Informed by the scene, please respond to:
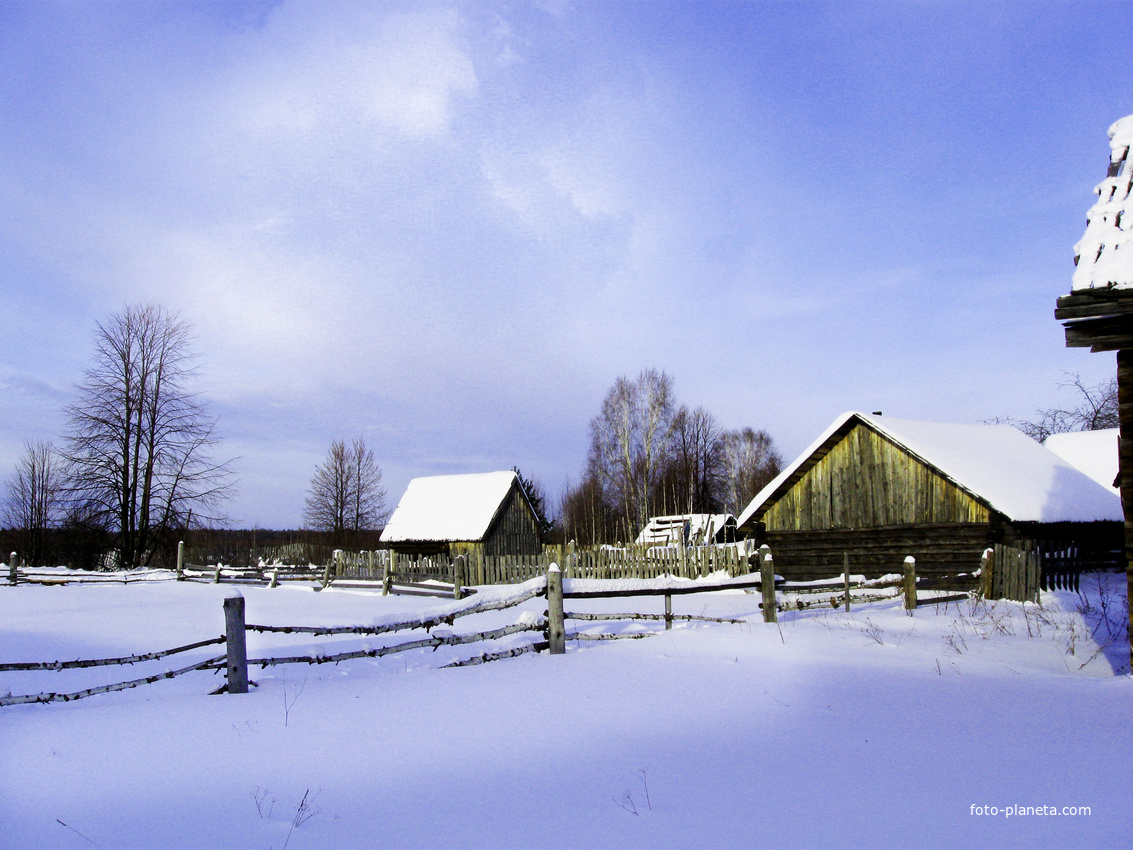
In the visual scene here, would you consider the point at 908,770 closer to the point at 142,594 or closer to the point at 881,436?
the point at 881,436

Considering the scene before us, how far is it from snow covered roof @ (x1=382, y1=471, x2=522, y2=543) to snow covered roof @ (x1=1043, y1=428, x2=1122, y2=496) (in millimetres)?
23049

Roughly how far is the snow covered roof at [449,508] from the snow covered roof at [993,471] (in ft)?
43.6

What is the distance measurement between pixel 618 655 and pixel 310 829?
477cm

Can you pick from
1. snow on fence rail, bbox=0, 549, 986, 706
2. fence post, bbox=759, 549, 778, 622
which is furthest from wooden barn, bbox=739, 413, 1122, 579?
fence post, bbox=759, 549, 778, 622

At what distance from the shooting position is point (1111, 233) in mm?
7953

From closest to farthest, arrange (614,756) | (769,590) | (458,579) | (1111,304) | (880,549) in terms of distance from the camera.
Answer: (614,756) → (1111,304) → (769,590) → (880,549) → (458,579)

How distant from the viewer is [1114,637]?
10320 millimetres

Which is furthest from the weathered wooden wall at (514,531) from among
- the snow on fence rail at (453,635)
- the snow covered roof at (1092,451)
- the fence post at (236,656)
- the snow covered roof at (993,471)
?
the fence post at (236,656)

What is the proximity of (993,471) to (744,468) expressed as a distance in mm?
51480

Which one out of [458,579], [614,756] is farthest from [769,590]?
[458,579]

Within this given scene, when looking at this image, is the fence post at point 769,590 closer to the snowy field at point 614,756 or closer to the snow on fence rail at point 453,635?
the snow on fence rail at point 453,635

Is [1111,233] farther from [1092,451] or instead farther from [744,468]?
[744,468]

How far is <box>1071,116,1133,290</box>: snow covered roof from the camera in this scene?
750cm

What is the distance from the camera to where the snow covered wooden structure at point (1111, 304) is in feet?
24.2
